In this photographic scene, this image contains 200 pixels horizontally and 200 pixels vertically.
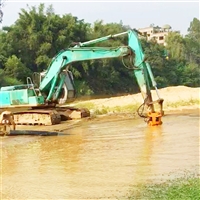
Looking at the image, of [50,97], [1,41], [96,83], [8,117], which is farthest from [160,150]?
[96,83]

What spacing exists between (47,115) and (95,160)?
30.4 ft

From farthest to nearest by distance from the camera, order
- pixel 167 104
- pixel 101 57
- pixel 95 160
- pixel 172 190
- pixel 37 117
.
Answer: pixel 167 104
pixel 37 117
pixel 101 57
pixel 95 160
pixel 172 190

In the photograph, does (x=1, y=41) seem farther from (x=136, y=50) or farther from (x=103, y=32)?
(x=136, y=50)

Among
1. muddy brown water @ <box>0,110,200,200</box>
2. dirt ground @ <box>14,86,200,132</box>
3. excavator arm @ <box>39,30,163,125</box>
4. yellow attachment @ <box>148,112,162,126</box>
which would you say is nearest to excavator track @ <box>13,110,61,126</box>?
dirt ground @ <box>14,86,200,132</box>

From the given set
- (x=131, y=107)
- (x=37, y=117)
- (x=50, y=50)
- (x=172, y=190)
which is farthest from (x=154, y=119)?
(x=50, y=50)

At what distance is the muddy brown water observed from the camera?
24.1ft

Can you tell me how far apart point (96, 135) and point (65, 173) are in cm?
567

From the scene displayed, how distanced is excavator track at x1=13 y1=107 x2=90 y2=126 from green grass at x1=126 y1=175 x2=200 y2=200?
38.7ft

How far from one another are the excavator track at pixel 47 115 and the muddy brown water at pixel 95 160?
130 inches

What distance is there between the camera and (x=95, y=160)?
388 inches

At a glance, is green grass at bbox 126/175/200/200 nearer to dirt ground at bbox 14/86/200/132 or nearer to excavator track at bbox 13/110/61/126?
dirt ground at bbox 14/86/200/132

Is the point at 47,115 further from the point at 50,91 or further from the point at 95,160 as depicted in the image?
the point at 95,160

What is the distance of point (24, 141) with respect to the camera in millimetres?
13586

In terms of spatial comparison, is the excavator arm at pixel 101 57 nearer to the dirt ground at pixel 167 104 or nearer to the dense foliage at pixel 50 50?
the dirt ground at pixel 167 104
